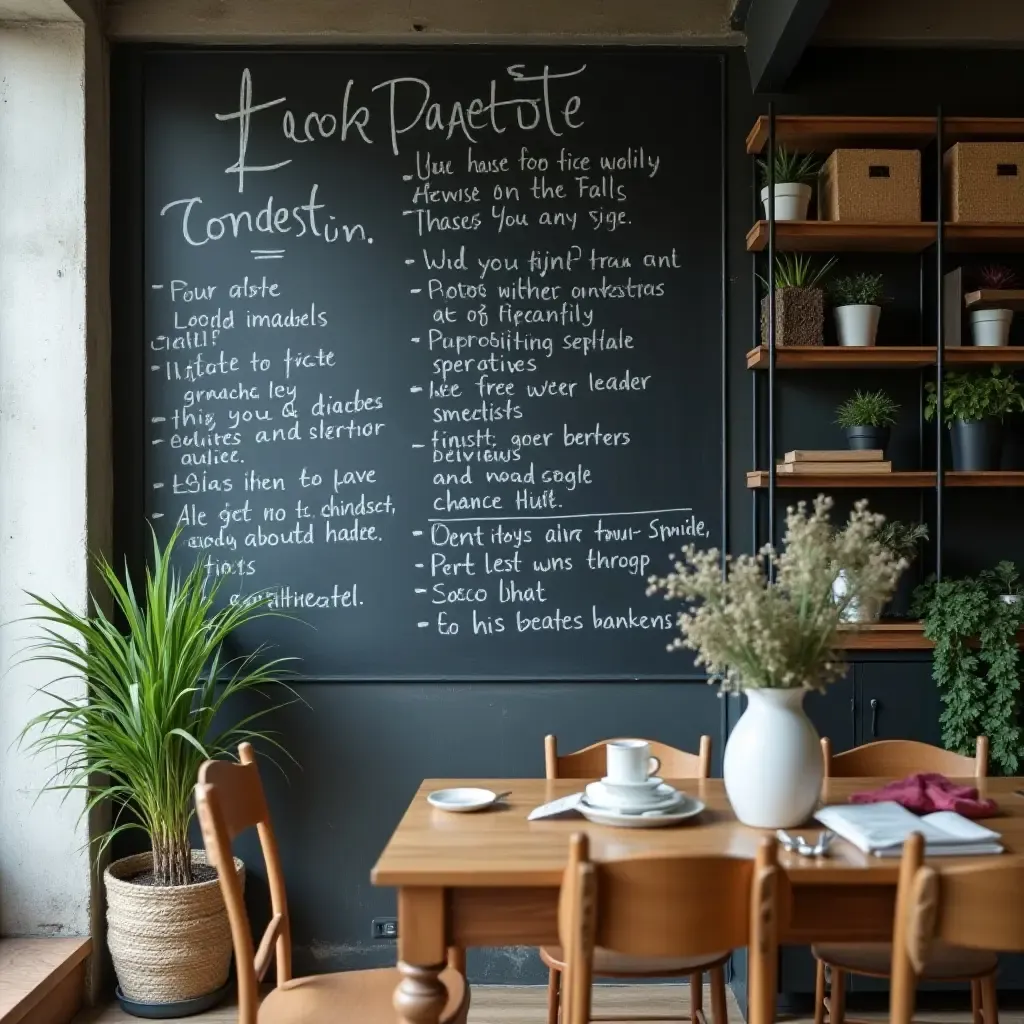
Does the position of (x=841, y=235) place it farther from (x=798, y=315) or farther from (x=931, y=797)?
(x=931, y=797)

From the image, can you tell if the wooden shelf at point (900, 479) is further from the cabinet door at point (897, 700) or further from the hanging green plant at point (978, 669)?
the cabinet door at point (897, 700)

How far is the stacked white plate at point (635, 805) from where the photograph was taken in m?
2.10

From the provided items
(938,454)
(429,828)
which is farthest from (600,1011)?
(938,454)

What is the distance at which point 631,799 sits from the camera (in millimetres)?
2146

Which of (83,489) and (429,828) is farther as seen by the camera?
(83,489)

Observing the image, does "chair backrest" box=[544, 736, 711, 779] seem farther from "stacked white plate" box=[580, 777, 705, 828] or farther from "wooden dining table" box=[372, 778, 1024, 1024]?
"wooden dining table" box=[372, 778, 1024, 1024]

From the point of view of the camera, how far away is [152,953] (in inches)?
120

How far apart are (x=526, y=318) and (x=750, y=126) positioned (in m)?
0.94

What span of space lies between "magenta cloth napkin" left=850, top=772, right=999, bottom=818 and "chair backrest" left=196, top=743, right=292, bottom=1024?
3.99 ft

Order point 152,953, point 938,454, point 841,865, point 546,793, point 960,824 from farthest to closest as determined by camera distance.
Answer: point 938,454 → point 152,953 → point 546,793 → point 960,824 → point 841,865

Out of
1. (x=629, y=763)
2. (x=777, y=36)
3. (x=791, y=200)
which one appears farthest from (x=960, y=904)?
(x=777, y=36)

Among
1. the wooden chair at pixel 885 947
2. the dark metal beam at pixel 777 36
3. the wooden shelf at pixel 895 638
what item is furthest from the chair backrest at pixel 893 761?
the dark metal beam at pixel 777 36

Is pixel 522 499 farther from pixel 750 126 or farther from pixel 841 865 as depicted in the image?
pixel 841 865

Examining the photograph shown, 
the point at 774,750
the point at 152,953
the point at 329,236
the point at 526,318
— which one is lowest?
the point at 152,953
